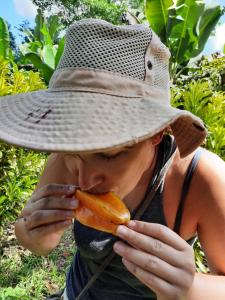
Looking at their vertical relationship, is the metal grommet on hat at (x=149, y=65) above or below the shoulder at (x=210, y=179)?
above

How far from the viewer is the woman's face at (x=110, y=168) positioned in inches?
50.3

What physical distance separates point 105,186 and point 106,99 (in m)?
0.35

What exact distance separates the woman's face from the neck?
24 centimetres

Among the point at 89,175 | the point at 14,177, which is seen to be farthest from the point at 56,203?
the point at 14,177

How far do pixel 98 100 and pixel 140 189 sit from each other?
0.68 m

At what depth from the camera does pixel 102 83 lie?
1.17 metres

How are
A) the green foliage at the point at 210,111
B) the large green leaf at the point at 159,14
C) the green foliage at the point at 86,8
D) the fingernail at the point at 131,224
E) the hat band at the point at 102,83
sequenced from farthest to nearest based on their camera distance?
the green foliage at the point at 86,8, the large green leaf at the point at 159,14, the green foliage at the point at 210,111, the fingernail at the point at 131,224, the hat band at the point at 102,83

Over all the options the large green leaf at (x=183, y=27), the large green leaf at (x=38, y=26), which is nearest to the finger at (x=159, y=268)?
the large green leaf at (x=183, y=27)

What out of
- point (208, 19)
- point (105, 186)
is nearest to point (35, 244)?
point (105, 186)

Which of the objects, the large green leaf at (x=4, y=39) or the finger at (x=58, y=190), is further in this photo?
the large green leaf at (x=4, y=39)

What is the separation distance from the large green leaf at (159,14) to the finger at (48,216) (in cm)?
769

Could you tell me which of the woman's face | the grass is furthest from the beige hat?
the grass

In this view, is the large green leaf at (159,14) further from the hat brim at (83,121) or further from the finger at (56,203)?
the hat brim at (83,121)

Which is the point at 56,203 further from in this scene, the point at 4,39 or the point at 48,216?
the point at 4,39
